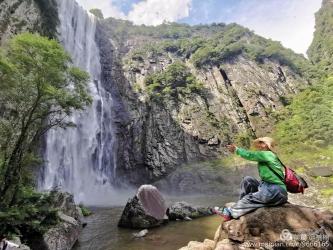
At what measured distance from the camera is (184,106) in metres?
44.4

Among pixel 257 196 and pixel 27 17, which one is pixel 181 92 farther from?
pixel 257 196

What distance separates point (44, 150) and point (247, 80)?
33.2 meters

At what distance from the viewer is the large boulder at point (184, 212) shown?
637 inches

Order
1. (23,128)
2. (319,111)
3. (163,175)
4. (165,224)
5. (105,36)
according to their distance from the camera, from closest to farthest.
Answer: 1. (23,128)
2. (165,224)
3. (163,175)
4. (319,111)
5. (105,36)

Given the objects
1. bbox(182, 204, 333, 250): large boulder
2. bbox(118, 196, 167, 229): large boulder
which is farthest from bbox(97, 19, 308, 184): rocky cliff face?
bbox(182, 204, 333, 250): large boulder

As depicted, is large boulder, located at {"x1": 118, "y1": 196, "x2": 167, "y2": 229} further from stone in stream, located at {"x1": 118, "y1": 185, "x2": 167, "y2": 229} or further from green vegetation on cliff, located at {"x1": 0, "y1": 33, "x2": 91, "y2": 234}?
green vegetation on cliff, located at {"x1": 0, "y1": 33, "x2": 91, "y2": 234}

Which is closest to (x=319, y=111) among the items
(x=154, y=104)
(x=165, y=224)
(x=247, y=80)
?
(x=247, y=80)

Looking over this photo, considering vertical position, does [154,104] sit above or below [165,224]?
above

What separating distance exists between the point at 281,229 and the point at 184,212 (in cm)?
1093

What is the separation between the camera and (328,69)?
178 feet

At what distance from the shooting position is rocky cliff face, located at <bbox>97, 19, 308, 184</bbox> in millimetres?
38688

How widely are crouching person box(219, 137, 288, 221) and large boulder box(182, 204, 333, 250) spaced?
0.49 ft

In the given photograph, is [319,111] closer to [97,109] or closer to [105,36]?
[97,109]

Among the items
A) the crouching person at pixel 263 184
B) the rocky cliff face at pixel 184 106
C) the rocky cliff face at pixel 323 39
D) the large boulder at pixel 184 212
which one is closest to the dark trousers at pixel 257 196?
the crouching person at pixel 263 184
